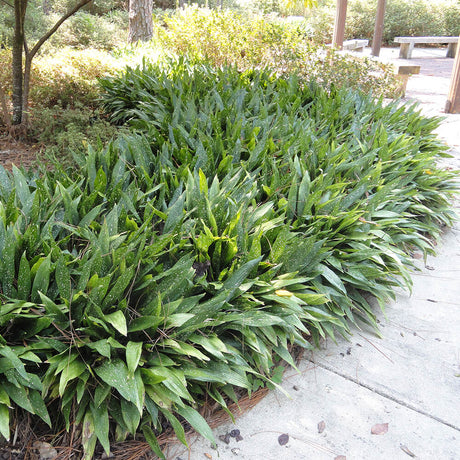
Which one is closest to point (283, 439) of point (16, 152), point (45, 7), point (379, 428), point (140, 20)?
point (379, 428)

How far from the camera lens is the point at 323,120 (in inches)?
184

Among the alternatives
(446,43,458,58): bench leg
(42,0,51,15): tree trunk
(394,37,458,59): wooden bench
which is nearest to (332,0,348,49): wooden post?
(394,37,458,59): wooden bench

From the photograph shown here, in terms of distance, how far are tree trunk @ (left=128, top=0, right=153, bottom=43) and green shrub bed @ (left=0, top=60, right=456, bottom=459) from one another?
6283 mm

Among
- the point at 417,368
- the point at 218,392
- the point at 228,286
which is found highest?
the point at 228,286

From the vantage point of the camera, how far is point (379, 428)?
223 centimetres

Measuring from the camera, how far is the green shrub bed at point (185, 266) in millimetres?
1894

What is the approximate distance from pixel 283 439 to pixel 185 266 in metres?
0.94

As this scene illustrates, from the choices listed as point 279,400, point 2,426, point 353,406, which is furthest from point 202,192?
point 2,426

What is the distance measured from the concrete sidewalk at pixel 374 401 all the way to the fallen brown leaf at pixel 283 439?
0.02m

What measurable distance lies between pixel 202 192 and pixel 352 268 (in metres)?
1.08

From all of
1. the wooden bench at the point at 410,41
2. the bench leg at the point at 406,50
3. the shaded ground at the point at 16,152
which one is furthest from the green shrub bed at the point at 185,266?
the bench leg at the point at 406,50

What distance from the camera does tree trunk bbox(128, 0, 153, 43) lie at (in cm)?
933

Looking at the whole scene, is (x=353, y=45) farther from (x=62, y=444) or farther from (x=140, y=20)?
(x=62, y=444)

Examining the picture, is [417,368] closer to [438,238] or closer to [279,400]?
[279,400]
